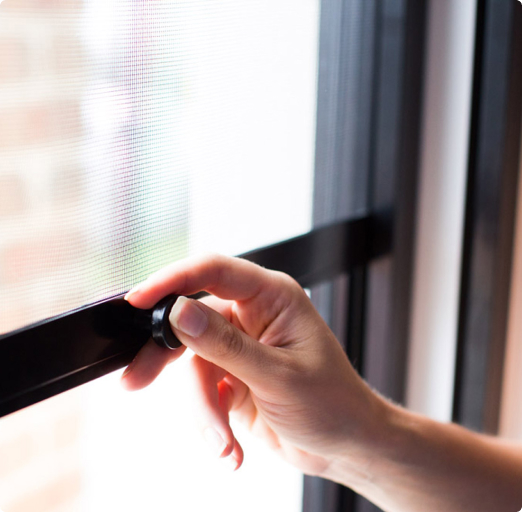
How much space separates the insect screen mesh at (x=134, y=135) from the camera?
1.39 ft

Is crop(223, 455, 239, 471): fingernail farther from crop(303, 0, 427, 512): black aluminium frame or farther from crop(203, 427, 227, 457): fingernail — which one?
crop(303, 0, 427, 512): black aluminium frame

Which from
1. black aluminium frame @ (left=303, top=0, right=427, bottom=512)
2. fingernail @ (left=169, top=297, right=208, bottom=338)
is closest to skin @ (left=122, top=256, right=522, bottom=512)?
fingernail @ (left=169, top=297, right=208, bottom=338)

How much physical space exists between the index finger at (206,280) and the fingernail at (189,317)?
4cm

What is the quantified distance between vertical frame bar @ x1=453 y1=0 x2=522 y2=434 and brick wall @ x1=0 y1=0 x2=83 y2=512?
1.95 feet

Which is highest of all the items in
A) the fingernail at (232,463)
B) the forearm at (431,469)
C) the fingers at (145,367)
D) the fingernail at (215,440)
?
the fingers at (145,367)

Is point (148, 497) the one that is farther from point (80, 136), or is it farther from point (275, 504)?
point (80, 136)

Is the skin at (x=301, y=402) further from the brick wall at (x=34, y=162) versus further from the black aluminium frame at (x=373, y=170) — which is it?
the black aluminium frame at (x=373, y=170)

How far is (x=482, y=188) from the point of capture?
0.87 meters

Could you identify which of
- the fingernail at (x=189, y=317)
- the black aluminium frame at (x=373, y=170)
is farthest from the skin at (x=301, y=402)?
the black aluminium frame at (x=373, y=170)

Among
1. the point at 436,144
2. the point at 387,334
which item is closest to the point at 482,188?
the point at 436,144

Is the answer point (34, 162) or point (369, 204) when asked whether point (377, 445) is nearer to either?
point (369, 204)

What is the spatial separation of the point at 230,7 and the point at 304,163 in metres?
0.21

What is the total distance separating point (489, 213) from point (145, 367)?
22.3 inches

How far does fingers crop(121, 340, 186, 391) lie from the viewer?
0.52 m
